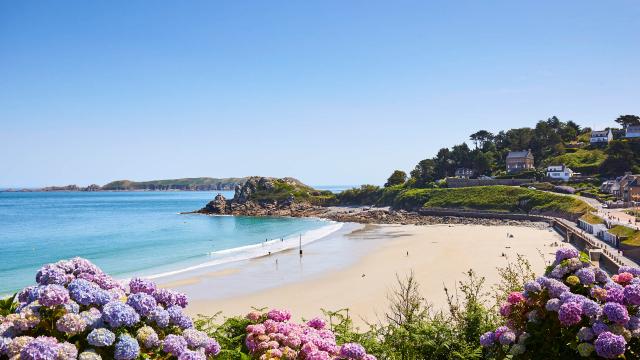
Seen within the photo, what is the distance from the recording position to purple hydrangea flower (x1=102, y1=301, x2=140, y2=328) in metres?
4.08

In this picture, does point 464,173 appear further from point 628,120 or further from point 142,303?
point 142,303

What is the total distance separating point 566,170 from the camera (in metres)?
87.7

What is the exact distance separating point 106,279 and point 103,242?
193ft

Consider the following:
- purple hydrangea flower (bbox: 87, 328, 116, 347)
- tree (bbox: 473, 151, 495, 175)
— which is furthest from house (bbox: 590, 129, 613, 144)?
purple hydrangea flower (bbox: 87, 328, 116, 347)

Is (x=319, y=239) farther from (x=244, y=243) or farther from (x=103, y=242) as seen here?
(x=103, y=242)

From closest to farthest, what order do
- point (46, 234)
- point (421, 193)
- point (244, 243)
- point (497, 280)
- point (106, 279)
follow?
point (106, 279), point (497, 280), point (244, 243), point (46, 234), point (421, 193)

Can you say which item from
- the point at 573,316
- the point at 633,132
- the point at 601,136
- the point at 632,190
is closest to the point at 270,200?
the point at 632,190

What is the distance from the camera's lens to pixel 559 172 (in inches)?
3479

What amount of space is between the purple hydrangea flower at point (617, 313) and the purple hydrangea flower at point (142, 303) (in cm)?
455

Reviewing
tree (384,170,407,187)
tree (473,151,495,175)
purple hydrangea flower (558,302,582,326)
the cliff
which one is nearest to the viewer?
purple hydrangea flower (558,302,582,326)

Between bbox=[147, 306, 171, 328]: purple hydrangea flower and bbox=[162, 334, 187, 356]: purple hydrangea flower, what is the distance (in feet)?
0.56

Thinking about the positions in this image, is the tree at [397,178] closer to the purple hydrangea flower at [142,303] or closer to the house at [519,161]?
the house at [519,161]

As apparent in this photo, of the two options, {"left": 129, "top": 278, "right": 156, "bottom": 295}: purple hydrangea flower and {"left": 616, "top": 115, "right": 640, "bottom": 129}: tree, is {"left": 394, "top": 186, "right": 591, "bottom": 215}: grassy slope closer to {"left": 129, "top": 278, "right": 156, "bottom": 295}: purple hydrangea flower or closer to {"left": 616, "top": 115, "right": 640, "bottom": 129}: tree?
{"left": 616, "top": 115, "right": 640, "bottom": 129}: tree

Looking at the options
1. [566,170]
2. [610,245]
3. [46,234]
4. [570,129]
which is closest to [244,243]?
[46,234]
